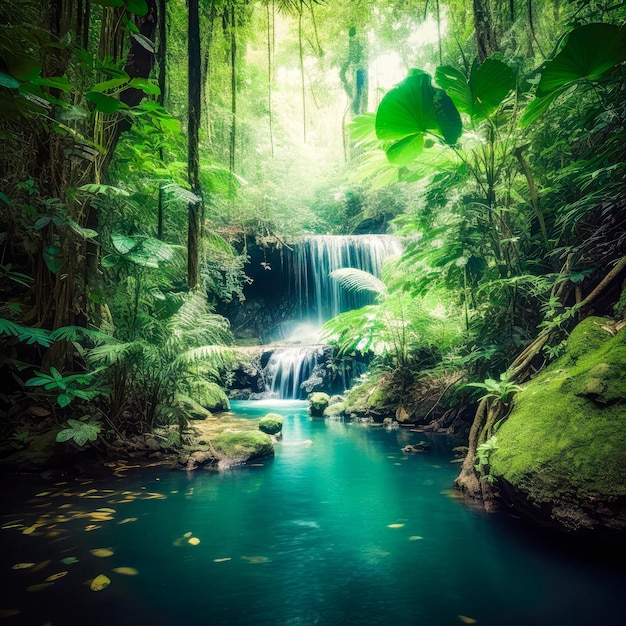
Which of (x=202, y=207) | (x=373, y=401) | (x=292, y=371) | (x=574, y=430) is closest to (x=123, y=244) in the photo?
(x=202, y=207)

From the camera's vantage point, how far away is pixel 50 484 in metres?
3.19

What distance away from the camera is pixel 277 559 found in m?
2.17

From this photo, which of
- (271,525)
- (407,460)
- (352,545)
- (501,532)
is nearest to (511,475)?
(501,532)

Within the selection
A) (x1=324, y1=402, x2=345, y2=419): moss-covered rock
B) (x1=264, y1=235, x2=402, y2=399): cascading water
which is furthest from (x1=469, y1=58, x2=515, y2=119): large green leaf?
(x1=264, y1=235, x2=402, y2=399): cascading water

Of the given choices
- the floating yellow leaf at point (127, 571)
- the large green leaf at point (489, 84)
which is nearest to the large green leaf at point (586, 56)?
the large green leaf at point (489, 84)

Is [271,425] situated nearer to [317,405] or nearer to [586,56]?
[317,405]

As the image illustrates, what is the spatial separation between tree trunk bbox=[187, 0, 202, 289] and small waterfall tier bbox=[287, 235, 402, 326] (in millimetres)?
10070

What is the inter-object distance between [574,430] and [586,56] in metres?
2.32

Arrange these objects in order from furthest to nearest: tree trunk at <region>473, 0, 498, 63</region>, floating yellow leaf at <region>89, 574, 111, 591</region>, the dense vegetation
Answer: tree trunk at <region>473, 0, 498, 63</region>
the dense vegetation
floating yellow leaf at <region>89, 574, 111, 591</region>

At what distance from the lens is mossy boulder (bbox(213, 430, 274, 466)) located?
422cm

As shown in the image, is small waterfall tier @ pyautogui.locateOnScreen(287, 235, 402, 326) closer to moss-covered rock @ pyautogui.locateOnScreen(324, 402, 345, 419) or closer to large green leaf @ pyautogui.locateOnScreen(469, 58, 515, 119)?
moss-covered rock @ pyautogui.locateOnScreen(324, 402, 345, 419)

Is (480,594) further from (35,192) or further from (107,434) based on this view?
(35,192)

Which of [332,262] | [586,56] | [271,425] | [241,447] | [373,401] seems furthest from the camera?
[332,262]

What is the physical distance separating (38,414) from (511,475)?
154 inches
